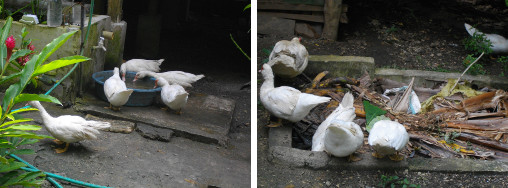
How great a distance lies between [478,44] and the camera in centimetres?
504

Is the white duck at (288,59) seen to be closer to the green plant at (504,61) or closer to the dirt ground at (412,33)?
the dirt ground at (412,33)

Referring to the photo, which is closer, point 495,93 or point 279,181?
point 279,181

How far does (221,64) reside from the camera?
20.5 ft

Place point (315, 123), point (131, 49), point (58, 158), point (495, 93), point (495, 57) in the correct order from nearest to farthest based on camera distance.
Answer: point (58, 158), point (315, 123), point (495, 93), point (495, 57), point (131, 49)

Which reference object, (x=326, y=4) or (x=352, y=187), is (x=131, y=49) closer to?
(x=326, y=4)

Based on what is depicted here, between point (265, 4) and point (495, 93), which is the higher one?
point (265, 4)

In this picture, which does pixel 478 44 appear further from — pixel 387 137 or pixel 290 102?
pixel 387 137

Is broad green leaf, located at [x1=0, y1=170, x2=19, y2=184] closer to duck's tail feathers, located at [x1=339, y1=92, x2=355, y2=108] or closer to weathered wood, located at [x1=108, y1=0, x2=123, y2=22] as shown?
duck's tail feathers, located at [x1=339, y1=92, x2=355, y2=108]

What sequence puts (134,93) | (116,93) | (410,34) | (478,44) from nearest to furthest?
(116,93)
(134,93)
(478,44)
(410,34)

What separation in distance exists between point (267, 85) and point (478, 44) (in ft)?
8.23

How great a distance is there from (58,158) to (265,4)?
2.83 m

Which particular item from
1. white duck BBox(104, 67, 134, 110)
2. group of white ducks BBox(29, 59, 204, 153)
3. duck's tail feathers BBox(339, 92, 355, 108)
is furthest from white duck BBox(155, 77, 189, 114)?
duck's tail feathers BBox(339, 92, 355, 108)

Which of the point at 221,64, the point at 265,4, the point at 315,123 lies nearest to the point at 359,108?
the point at 315,123

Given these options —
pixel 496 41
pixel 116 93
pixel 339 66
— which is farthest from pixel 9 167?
pixel 496 41
